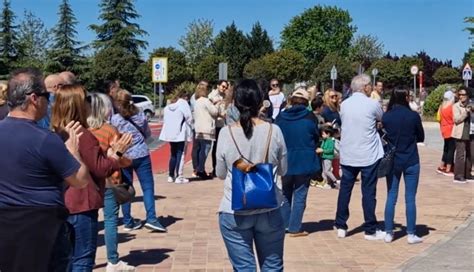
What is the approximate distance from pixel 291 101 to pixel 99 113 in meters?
3.04

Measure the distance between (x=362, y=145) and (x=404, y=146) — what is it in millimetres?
475

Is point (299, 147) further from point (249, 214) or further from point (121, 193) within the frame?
point (249, 214)

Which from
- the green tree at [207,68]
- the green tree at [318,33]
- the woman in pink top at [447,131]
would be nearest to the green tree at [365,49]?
the green tree at [318,33]

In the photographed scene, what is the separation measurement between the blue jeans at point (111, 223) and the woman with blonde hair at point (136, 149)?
1.13 metres

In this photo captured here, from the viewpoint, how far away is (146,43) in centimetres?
6806

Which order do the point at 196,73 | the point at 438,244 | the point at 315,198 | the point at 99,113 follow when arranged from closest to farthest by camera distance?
the point at 99,113 < the point at 438,244 < the point at 315,198 < the point at 196,73

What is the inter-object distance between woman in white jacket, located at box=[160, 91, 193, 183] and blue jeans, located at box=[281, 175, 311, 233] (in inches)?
187

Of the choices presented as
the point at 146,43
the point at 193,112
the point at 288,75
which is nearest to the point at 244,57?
the point at 288,75

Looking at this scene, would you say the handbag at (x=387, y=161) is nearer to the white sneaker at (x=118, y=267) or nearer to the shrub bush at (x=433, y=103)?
the white sneaker at (x=118, y=267)

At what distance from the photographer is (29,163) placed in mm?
3996

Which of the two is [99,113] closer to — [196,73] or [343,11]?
[196,73]

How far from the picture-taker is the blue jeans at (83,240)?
16.9 feet

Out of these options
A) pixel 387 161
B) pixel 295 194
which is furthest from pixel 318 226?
pixel 387 161

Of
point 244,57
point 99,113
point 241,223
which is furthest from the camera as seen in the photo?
point 244,57
